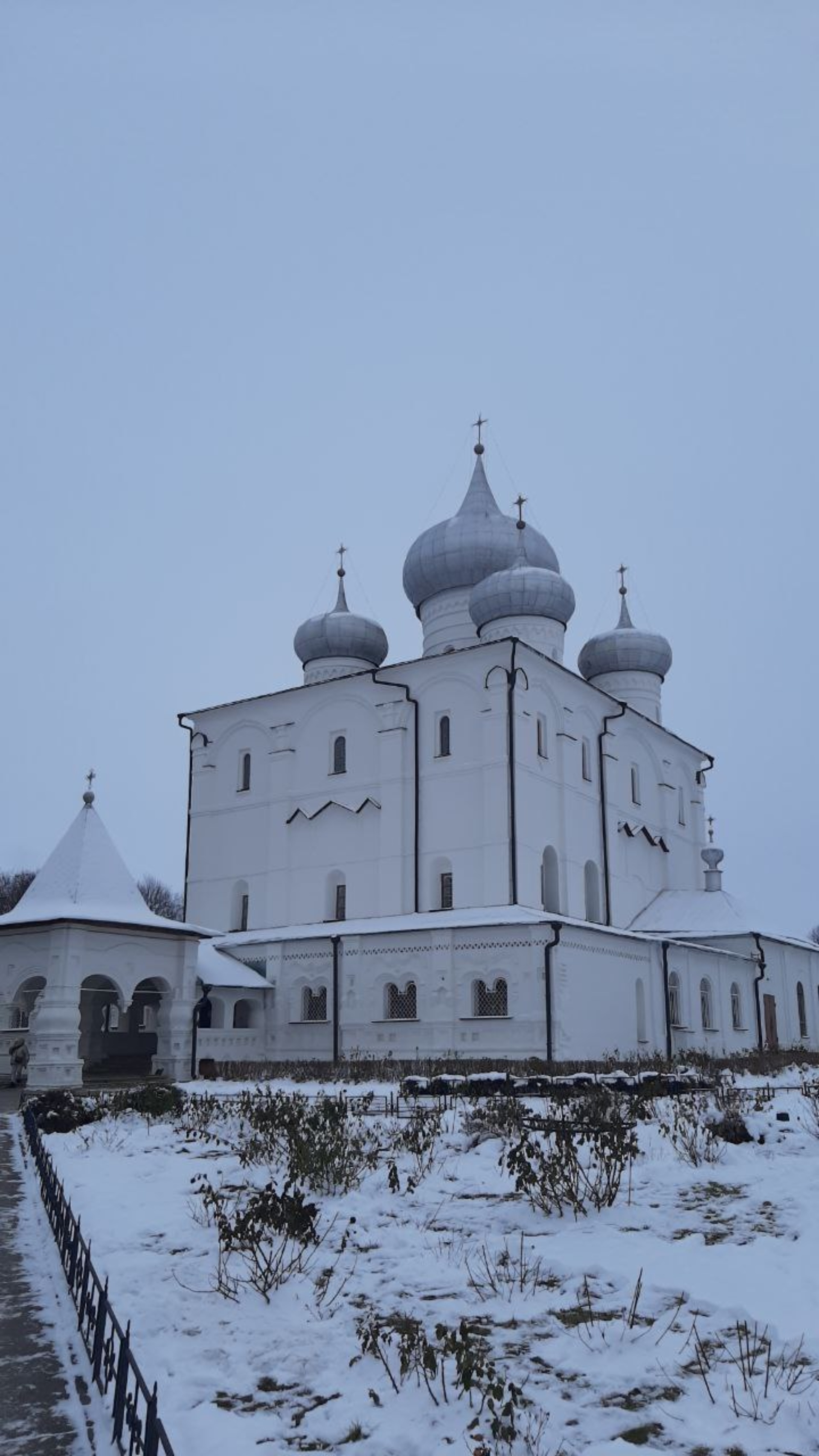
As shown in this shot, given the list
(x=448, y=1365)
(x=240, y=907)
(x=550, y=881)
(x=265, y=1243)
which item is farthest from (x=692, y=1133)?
(x=240, y=907)

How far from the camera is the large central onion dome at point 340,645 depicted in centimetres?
3216

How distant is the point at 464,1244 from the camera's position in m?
7.07

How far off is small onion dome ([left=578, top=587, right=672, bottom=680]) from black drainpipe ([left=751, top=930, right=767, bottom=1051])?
29.5 feet

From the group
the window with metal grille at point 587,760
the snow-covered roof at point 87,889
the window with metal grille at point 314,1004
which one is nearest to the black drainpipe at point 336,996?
the window with metal grille at point 314,1004

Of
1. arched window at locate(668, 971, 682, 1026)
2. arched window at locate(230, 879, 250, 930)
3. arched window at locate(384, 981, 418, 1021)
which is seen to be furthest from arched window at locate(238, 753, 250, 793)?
arched window at locate(668, 971, 682, 1026)

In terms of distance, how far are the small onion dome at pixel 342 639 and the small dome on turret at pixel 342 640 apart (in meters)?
0.01

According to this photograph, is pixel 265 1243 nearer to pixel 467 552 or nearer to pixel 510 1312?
pixel 510 1312

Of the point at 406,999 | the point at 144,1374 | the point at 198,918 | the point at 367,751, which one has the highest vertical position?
the point at 367,751

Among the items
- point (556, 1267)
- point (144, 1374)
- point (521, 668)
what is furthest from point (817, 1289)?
point (521, 668)

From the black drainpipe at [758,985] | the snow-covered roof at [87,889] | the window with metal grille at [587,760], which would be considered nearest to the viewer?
the snow-covered roof at [87,889]

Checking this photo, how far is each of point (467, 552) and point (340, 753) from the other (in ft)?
22.9

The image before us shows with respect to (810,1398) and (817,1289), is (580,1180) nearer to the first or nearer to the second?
(817,1289)

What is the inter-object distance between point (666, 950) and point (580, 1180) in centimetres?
1912

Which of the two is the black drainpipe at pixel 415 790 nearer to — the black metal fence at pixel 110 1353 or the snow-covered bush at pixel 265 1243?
the black metal fence at pixel 110 1353
